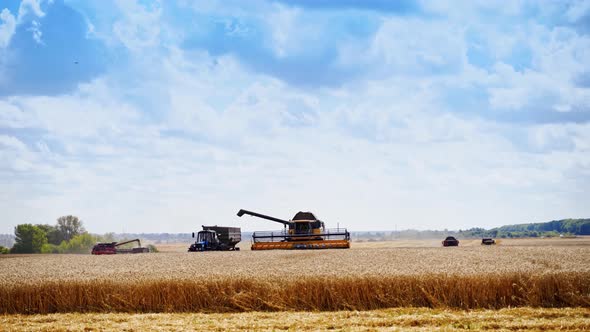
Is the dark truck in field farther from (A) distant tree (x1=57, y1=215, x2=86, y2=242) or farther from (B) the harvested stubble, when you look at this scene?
(A) distant tree (x1=57, y1=215, x2=86, y2=242)

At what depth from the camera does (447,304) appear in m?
19.9

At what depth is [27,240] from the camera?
4823 inches

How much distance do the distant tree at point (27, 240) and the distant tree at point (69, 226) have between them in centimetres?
2546

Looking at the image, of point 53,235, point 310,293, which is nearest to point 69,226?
point 53,235

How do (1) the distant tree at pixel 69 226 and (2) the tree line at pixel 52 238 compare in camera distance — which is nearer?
(2) the tree line at pixel 52 238

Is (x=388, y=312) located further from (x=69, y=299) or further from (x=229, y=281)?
(x=69, y=299)

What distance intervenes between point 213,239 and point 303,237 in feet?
35.0

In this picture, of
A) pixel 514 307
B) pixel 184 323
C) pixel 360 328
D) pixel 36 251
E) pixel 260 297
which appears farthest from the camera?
pixel 36 251

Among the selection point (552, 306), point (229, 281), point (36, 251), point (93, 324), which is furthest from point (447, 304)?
point (36, 251)

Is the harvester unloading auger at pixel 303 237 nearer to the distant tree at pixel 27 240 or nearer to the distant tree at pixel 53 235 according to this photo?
the distant tree at pixel 27 240

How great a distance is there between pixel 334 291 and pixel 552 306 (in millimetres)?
7412

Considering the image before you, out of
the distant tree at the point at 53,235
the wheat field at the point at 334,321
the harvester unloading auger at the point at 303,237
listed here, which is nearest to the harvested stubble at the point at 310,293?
the wheat field at the point at 334,321

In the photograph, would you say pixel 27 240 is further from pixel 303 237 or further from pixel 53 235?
pixel 303 237

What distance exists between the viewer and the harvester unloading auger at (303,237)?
58.8 meters
